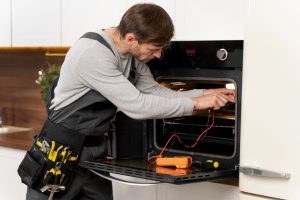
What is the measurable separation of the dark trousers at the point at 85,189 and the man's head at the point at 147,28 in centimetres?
50

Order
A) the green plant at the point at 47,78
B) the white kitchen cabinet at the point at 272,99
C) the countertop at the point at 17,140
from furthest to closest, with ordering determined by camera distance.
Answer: the green plant at the point at 47,78 → the countertop at the point at 17,140 → the white kitchen cabinet at the point at 272,99

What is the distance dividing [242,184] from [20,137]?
1591 mm

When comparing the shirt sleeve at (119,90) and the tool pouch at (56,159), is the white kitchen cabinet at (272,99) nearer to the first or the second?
the shirt sleeve at (119,90)

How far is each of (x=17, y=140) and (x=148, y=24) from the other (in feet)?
4.34

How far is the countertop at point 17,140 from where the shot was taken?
103 inches

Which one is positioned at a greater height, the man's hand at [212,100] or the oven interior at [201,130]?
the man's hand at [212,100]

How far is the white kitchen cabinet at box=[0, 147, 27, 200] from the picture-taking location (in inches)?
106

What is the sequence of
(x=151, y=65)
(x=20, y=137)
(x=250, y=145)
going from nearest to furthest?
(x=250, y=145) → (x=151, y=65) → (x=20, y=137)

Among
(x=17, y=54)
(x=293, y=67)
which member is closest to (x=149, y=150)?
(x=293, y=67)

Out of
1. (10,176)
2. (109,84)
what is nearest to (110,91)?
(109,84)

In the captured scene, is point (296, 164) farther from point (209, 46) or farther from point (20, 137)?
point (20, 137)

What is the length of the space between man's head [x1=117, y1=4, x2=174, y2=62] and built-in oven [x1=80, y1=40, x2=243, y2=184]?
157 mm

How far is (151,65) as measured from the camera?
6.41 ft

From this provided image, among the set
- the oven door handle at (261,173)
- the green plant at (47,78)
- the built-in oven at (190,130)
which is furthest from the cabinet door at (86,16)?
the oven door handle at (261,173)
